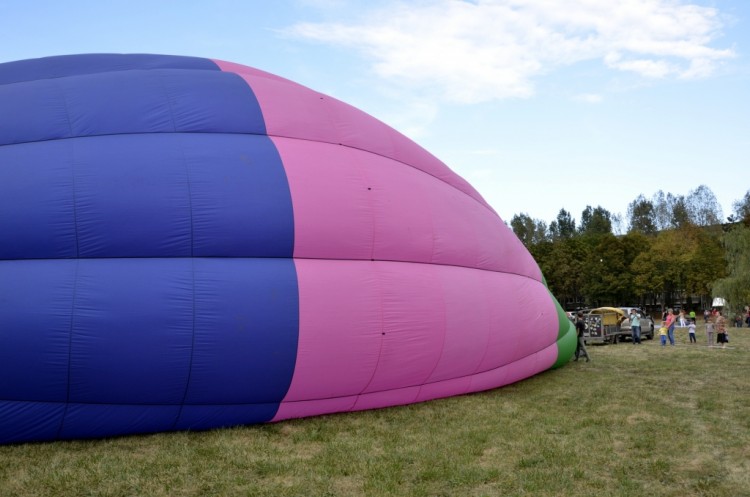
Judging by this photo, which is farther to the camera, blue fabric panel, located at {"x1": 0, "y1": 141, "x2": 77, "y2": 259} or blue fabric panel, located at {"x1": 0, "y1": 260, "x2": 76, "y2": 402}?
blue fabric panel, located at {"x1": 0, "y1": 141, "x2": 77, "y2": 259}

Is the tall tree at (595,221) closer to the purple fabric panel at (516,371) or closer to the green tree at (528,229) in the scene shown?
the green tree at (528,229)

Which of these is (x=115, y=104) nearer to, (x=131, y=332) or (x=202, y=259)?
(x=202, y=259)

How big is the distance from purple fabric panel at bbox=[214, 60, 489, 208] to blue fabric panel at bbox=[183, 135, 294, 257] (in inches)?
29.6

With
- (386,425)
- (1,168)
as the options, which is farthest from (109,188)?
(386,425)

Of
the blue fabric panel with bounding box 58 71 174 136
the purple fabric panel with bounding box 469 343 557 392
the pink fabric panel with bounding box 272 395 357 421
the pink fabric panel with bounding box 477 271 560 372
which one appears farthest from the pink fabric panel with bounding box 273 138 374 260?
the purple fabric panel with bounding box 469 343 557 392

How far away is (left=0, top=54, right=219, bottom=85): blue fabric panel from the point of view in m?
8.68

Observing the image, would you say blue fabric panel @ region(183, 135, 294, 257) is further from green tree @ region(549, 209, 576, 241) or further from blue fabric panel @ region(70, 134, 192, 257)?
green tree @ region(549, 209, 576, 241)

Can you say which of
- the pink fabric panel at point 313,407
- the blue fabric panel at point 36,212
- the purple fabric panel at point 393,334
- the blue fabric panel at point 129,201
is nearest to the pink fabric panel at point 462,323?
the purple fabric panel at point 393,334

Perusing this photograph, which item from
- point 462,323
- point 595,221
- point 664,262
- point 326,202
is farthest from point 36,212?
point 595,221

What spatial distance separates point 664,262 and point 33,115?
5577cm

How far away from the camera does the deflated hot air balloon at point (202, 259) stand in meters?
7.11

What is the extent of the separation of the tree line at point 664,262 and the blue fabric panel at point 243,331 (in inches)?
1501

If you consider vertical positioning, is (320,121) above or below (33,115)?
above

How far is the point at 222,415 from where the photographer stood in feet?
25.3
